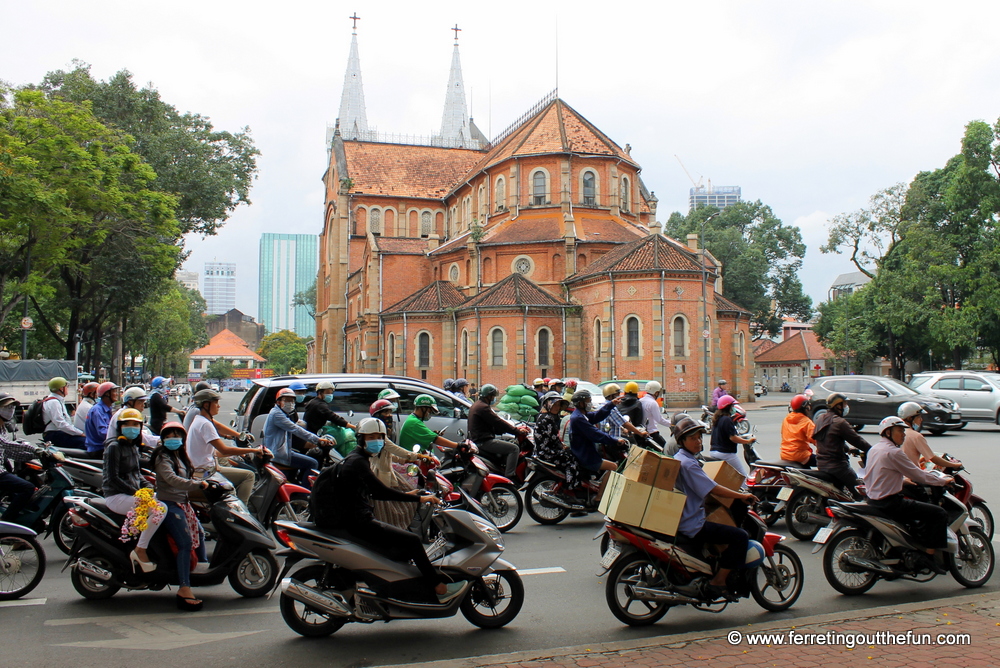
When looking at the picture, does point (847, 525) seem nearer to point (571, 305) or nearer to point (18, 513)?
point (18, 513)

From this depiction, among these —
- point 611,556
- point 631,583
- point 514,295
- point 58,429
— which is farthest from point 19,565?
point 514,295

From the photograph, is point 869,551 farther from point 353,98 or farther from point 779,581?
point 353,98

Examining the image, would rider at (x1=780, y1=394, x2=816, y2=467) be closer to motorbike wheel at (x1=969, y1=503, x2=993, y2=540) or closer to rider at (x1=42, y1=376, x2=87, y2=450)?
motorbike wheel at (x1=969, y1=503, x2=993, y2=540)

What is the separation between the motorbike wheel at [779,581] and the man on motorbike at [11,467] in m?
7.24

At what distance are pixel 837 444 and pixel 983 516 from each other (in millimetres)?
1829

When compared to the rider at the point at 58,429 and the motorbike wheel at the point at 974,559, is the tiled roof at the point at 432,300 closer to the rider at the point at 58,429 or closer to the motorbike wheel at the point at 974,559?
the rider at the point at 58,429

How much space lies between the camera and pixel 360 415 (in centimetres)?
1287

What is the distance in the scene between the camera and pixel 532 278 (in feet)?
134

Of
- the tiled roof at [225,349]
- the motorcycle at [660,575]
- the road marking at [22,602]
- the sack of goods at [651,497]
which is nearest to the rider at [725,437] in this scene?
the motorcycle at [660,575]

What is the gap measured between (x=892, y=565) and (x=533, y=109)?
46.4 m

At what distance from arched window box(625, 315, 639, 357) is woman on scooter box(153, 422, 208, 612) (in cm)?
3024

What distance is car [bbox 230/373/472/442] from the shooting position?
11.9 metres

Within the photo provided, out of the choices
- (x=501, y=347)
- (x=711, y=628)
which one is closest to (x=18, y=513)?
(x=711, y=628)

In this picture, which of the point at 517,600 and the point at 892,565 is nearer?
the point at 517,600
